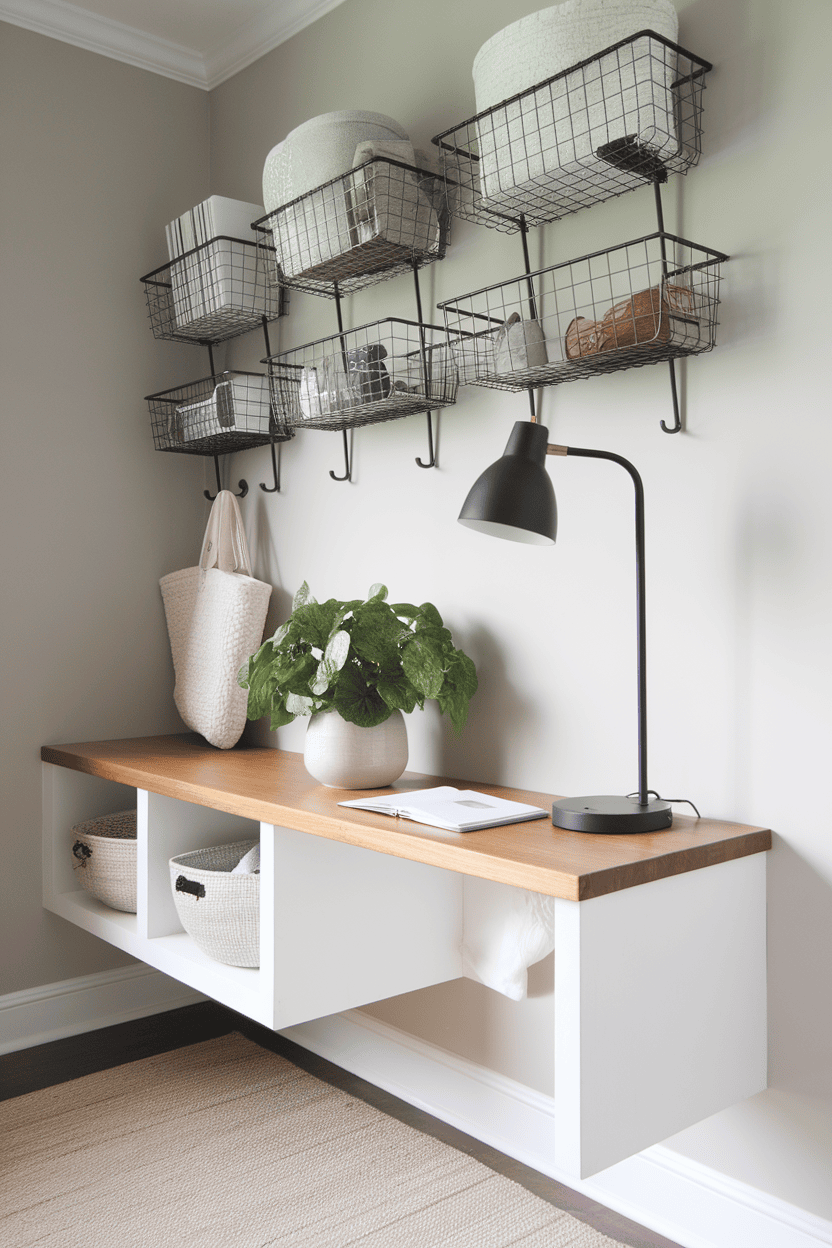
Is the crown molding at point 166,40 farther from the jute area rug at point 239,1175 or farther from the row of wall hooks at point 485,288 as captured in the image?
the jute area rug at point 239,1175

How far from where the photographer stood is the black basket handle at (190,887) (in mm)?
1830

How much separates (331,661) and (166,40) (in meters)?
1.85

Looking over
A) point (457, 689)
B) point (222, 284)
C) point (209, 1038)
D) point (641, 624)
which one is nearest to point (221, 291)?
point (222, 284)

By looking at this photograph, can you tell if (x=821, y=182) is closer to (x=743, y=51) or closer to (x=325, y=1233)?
(x=743, y=51)

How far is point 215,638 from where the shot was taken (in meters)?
2.42

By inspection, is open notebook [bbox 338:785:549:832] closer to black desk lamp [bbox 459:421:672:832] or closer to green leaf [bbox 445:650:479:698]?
black desk lamp [bbox 459:421:672:832]

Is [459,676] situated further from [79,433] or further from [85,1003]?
[85,1003]

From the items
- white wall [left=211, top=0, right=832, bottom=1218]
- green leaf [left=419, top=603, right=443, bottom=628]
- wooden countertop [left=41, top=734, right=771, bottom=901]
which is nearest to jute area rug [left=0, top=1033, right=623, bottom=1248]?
white wall [left=211, top=0, right=832, bottom=1218]

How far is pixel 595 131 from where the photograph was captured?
151 centimetres

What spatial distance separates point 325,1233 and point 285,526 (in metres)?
1.50

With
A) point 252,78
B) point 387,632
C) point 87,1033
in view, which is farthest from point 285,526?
point 87,1033

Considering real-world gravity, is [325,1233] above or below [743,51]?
below

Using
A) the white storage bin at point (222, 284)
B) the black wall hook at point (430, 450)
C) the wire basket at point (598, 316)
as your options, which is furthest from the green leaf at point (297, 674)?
the white storage bin at point (222, 284)

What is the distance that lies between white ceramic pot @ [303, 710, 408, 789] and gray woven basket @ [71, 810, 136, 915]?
59 cm
